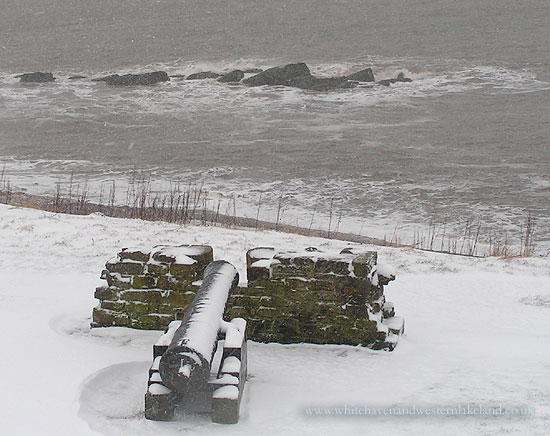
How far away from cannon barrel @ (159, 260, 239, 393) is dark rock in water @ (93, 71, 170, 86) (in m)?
36.1

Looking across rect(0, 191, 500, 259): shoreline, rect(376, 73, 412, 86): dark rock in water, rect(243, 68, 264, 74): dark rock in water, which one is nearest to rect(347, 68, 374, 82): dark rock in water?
rect(376, 73, 412, 86): dark rock in water

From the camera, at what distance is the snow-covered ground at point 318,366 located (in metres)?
4.63

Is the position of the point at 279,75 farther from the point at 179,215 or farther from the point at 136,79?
the point at 179,215

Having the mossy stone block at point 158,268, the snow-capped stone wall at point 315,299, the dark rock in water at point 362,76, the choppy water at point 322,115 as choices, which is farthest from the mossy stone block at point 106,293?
the dark rock in water at point 362,76

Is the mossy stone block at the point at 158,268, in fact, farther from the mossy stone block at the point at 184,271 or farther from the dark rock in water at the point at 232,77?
the dark rock in water at the point at 232,77

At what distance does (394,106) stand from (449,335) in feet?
85.4

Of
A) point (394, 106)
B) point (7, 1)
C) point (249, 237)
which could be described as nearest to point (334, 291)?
point (249, 237)

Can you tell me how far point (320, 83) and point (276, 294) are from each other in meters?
31.2

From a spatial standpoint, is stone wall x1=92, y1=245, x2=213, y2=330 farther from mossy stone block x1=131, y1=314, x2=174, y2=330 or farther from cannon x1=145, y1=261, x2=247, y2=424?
cannon x1=145, y1=261, x2=247, y2=424

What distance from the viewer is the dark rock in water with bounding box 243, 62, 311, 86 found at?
3773cm

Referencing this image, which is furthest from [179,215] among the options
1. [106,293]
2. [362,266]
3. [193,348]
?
[193,348]

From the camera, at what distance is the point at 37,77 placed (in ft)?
136

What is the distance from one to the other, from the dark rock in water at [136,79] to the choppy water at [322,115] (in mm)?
1310

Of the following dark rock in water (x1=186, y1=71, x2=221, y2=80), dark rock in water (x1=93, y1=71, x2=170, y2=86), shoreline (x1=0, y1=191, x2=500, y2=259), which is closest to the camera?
shoreline (x1=0, y1=191, x2=500, y2=259)
